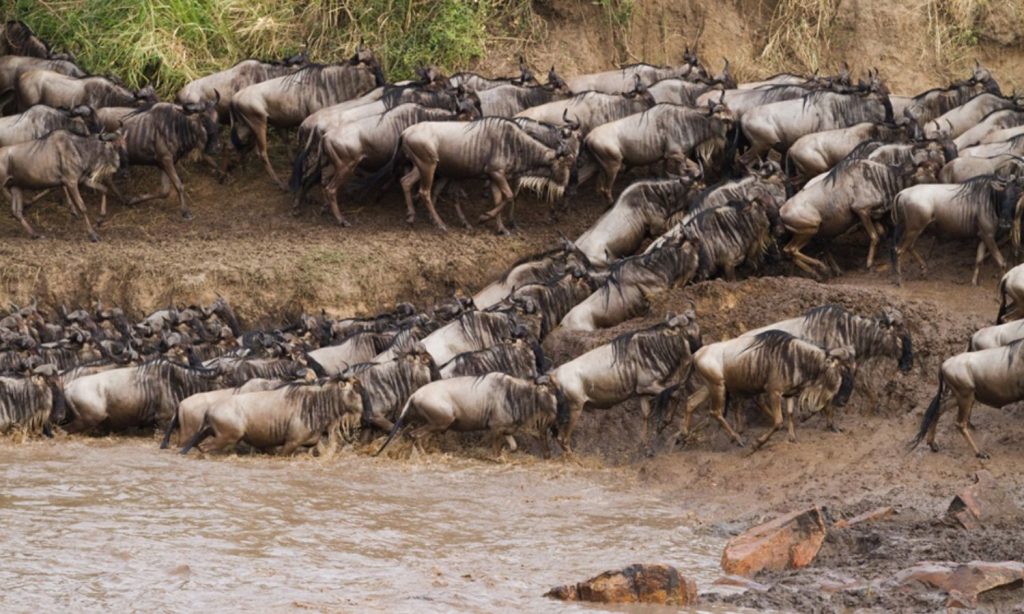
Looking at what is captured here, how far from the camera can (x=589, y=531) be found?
9.62 meters

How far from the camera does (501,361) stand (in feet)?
40.0

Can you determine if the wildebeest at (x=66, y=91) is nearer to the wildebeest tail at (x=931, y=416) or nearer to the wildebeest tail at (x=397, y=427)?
the wildebeest tail at (x=397, y=427)

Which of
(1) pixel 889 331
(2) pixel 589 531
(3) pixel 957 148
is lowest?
(2) pixel 589 531

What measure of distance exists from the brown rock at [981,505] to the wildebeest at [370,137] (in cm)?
704

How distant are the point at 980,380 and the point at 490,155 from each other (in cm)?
551

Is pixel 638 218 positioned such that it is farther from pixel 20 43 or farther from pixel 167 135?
pixel 20 43

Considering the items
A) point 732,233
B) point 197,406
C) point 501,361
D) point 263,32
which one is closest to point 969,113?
point 732,233

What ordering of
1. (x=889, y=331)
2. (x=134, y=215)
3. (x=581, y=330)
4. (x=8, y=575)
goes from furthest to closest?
(x=134, y=215), (x=581, y=330), (x=889, y=331), (x=8, y=575)

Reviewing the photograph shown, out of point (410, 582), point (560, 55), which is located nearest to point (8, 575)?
point (410, 582)

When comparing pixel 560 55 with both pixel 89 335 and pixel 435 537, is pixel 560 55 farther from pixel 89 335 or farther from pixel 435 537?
pixel 435 537

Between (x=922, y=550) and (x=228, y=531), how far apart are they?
12.0 feet

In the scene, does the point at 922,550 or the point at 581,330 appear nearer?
the point at 922,550

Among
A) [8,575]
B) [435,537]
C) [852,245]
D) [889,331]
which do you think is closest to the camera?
[8,575]

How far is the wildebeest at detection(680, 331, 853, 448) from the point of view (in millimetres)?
10984
